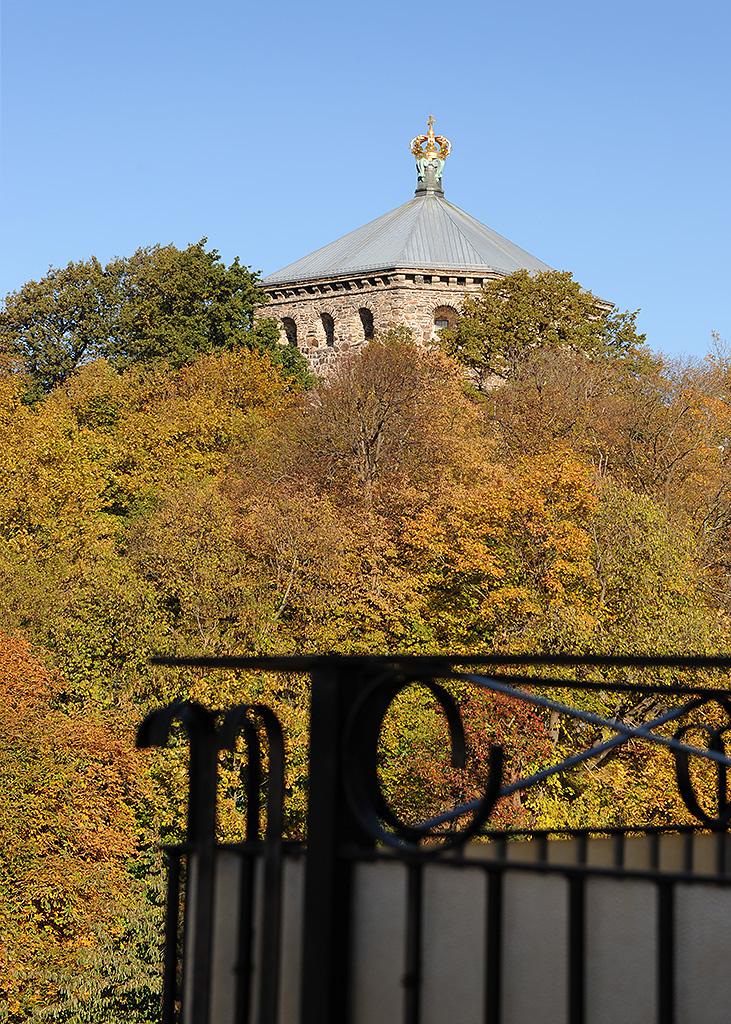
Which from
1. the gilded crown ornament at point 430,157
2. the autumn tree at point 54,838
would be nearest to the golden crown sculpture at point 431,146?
the gilded crown ornament at point 430,157

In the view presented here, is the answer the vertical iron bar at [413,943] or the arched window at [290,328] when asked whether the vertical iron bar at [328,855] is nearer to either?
the vertical iron bar at [413,943]

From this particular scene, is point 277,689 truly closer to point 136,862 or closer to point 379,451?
point 136,862

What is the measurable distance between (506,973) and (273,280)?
57.8 m

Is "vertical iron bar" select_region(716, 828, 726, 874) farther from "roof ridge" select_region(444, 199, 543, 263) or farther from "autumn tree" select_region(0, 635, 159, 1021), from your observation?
"roof ridge" select_region(444, 199, 543, 263)

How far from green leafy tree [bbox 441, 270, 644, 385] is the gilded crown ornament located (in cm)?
1437

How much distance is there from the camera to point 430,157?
63438mm

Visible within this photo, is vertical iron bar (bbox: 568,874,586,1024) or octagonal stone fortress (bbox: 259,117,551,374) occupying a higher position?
octagonal stone fortress (bbox: 259,117,551,374)

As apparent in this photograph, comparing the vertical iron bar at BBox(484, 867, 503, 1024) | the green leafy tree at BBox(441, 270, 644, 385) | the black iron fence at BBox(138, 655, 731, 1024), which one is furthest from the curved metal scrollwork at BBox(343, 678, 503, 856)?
the green leafy tree at BBox(441, 270, 644, 385)

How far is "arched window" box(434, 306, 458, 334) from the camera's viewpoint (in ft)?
184

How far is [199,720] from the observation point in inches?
124

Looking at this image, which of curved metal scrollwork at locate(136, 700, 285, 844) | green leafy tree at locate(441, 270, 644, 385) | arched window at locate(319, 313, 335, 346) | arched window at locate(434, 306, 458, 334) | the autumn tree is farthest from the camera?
arched window at locate(319, 313, 335, 346)

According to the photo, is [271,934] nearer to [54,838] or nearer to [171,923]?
[171,923]

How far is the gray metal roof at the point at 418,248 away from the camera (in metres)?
57.5

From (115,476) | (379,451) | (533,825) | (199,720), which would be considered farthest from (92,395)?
(199,720)
